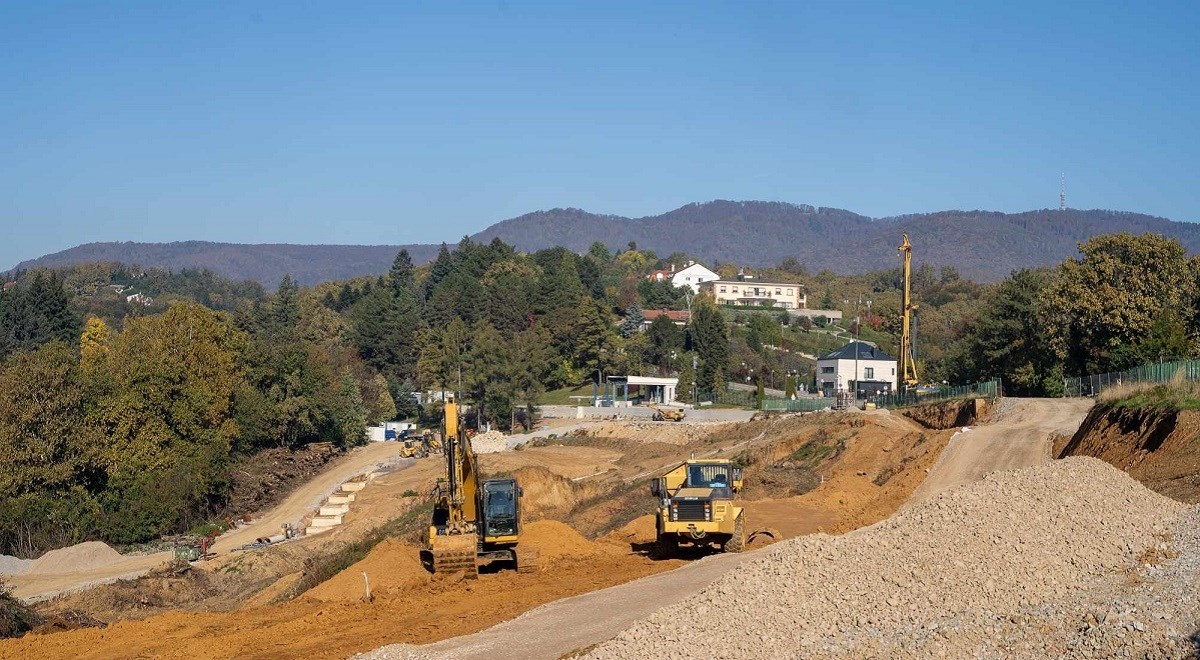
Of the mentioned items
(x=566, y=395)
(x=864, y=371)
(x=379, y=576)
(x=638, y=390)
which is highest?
(x=864, y=371)

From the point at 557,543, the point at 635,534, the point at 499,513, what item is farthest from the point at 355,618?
the point at 635,534

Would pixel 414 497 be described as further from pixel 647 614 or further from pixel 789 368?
pixel 789 368

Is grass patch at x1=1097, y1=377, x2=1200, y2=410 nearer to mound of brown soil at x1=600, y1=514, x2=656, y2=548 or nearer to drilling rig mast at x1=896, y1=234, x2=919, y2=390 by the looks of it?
mound of brown soil at x1=600, y1=514, x2=656, y2=548

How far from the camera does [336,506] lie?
68812 millimetres

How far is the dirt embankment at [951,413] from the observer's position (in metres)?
58.9

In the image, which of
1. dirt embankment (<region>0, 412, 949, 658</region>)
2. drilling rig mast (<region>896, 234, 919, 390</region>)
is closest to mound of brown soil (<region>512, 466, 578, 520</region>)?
dirt embankment (<region>0, 412, 949, 658</region>)

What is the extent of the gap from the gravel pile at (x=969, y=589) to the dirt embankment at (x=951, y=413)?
34.5 metres

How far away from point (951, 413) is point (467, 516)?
3876 centimetres

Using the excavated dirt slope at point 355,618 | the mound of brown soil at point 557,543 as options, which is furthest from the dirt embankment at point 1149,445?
the mound of brown soil at point 557,543

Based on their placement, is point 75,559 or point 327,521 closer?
point 75,559

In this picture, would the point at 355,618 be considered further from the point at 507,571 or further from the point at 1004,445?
the point at 1004,445

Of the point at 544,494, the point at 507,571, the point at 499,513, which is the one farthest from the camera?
the point at 544,494

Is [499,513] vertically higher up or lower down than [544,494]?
higher up

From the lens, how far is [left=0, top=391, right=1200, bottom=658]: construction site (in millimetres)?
17531
